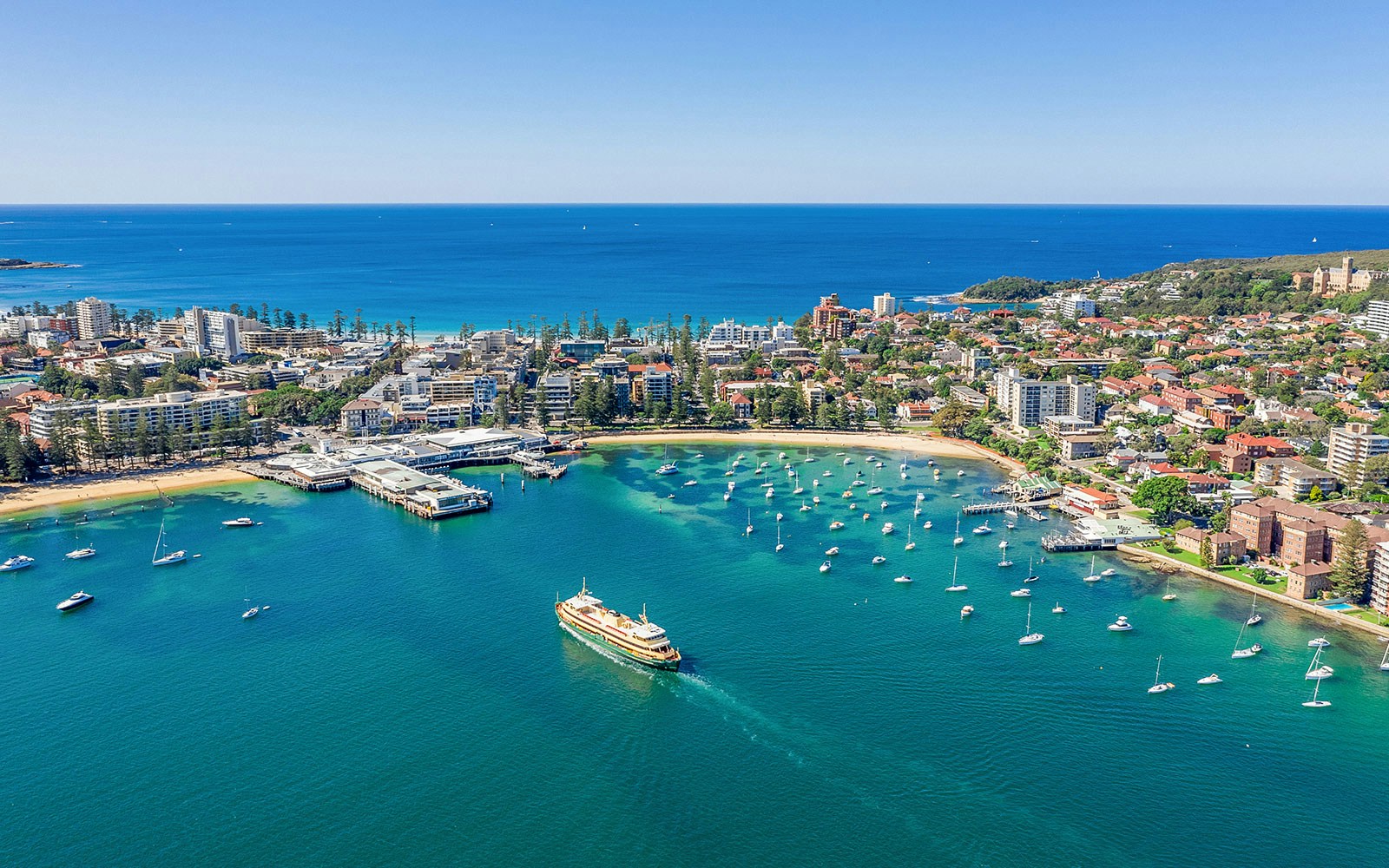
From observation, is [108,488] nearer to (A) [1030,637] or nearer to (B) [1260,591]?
(A) [1030,637]

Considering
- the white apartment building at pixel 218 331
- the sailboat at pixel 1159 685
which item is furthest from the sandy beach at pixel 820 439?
the white apartment building at pixel 218 331

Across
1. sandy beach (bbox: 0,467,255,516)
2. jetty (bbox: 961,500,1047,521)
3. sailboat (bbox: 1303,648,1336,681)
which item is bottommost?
sailboat (bbox: 1303,648,1336,681)

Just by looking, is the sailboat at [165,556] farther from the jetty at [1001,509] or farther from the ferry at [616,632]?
the jetty at [1001,509]

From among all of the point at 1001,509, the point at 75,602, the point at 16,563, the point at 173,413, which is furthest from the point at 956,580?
the point at 173,413

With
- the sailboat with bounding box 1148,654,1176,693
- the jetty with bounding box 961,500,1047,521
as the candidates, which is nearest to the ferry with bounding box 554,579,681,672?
the sailboat with bounding box 1148,654,1176,693

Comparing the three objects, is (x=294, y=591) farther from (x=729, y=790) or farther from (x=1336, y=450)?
(x=1336, y=450)

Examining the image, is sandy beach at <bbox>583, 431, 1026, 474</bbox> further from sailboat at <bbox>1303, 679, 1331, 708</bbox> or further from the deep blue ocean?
the deep blue ocean

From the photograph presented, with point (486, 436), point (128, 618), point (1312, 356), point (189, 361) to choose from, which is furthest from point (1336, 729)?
point (189, 361)

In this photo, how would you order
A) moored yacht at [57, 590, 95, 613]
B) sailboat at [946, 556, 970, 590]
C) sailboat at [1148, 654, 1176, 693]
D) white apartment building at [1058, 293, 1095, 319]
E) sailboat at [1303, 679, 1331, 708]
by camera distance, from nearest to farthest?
sailboat at [1303, 679, 1331, 708]
sailboat at [1148, 654, 1176, 693]
moored yacht at [57, 590, 95, 613]
sailboat at [946, 556, 970, 590]
white apartment building at [1058, 293, 1095, 319]
